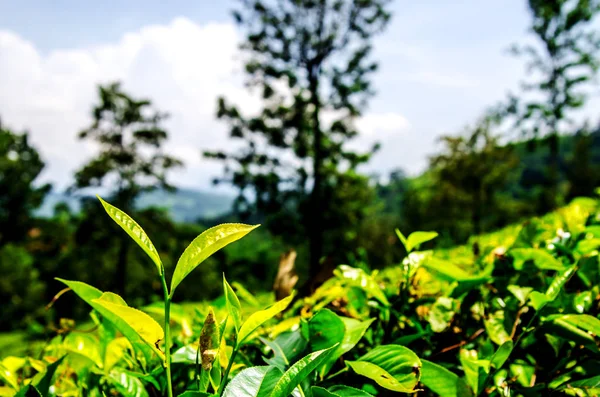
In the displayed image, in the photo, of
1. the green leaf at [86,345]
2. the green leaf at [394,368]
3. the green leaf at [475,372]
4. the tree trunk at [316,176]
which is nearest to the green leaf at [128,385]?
the green leaf at [86,345]

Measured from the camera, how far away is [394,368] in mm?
592

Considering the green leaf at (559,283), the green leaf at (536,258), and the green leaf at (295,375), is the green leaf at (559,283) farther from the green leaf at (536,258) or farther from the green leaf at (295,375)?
the green leaf at (295,375)

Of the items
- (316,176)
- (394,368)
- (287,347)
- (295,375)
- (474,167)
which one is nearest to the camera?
Answer: (295,375)

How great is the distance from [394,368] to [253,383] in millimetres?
206

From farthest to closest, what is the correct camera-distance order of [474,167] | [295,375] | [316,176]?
[474,167] → [316,176] → [295,375]

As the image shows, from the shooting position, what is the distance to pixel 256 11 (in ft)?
55.1

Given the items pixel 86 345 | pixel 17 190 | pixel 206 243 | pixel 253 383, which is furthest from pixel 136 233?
pixel 17 190

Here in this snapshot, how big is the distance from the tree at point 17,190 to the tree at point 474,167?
79.6 ft

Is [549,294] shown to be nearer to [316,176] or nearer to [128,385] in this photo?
[128,385]

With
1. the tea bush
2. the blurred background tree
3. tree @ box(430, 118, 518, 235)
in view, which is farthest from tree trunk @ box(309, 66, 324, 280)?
the tea bush

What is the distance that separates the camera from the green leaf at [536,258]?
0.82 metres

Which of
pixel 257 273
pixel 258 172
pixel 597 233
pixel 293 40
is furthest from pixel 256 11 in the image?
pixel 257 273

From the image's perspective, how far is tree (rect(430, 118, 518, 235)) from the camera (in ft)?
75.4

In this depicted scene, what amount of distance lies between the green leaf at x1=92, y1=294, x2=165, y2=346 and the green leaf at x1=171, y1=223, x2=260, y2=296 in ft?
0.20
